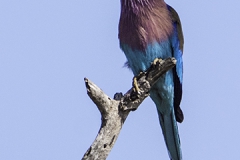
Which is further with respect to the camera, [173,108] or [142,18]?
[173,108]

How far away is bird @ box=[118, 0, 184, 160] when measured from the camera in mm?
4680

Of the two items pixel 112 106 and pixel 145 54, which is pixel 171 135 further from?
pixel 112 106

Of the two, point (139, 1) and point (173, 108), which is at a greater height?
point (139, 1)

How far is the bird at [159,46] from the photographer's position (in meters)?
4.68

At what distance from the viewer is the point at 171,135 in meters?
5.04

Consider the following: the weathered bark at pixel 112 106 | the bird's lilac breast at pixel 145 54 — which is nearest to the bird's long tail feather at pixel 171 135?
the bird's lilac breast at pixel 145 54

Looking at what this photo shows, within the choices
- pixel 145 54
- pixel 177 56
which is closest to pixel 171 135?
pixel 177 56

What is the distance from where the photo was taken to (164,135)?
16.6 ft

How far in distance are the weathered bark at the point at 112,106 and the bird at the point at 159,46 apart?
52 cm

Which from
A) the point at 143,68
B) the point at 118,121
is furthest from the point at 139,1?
the point at 118,121

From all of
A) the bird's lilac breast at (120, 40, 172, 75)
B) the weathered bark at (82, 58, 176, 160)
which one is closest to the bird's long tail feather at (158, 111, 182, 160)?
the bird's lilac breast at (120, 40, 172, 75)

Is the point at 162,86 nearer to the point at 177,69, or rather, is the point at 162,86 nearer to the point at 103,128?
the point at 177,69

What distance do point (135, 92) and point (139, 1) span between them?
986 millimetres

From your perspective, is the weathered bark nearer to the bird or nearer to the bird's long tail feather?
the bird
